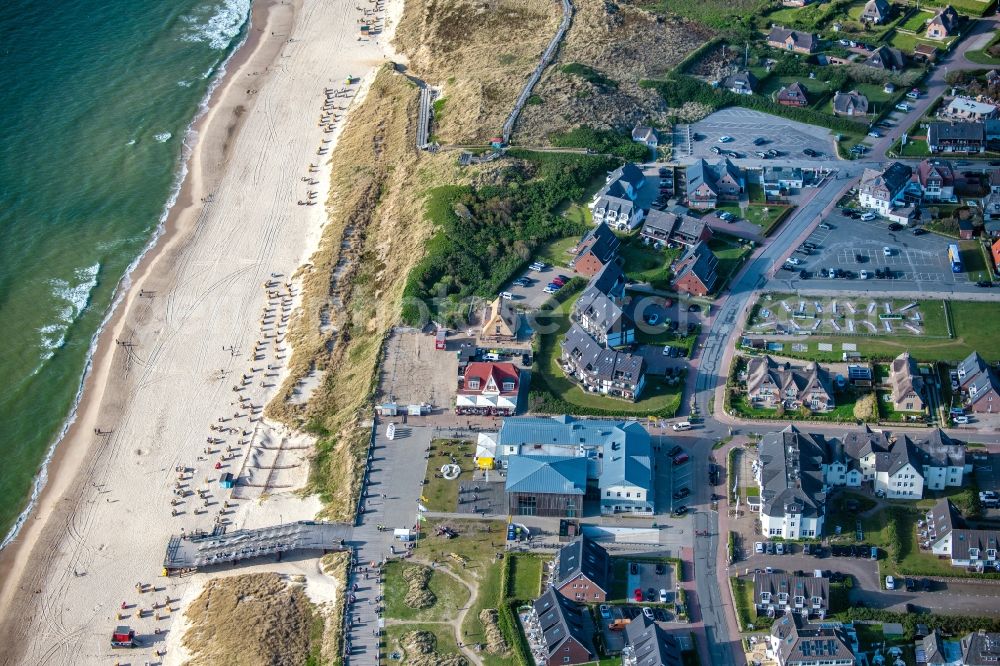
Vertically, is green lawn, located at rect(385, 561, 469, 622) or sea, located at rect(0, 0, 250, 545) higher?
sea, located at rect(0, 0, 250, 545)

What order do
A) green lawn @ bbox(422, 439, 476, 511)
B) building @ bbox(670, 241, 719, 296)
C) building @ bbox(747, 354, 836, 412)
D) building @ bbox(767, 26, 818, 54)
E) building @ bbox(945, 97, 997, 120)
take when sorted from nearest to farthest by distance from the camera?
green lawn @ bbox(422, 439, 476, 511), building @ bbox(747, 354, 836, 412), building @ bbox(670, 241, 719, 296), building @ bbox(945, 97, 997, 120), building @ bbox(767, 26, 818, 54)

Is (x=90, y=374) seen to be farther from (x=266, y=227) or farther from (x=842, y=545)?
(x=842, y=545)

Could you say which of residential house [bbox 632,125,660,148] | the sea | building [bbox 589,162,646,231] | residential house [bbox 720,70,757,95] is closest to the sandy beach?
the sea

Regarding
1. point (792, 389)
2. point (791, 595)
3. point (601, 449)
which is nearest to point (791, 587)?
point (791, 595)

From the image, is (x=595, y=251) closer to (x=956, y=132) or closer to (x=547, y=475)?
(x=547, y=475)

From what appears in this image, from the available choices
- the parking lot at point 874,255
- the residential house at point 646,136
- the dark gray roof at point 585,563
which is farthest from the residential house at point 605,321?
the residential house at point 646,136

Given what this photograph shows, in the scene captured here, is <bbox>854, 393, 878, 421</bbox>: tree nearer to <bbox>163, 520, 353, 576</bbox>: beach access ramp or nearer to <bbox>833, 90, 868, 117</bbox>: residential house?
<bbox>163, 520, 353, 576</bbox>: beach access ramp

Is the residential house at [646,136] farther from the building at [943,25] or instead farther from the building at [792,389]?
the building at [943,25]
